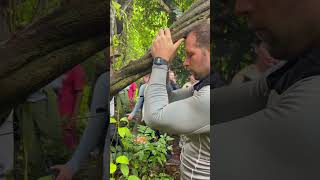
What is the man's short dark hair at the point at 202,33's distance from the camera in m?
1.46

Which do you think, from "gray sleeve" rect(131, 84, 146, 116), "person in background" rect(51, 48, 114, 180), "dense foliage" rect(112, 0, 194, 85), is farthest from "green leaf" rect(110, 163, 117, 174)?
"dense foliage" rect(112, 0, 194, 85)

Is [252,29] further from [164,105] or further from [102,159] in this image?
[102,159]

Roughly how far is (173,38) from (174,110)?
0.49 m

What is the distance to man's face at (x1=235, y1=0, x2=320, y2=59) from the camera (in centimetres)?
112

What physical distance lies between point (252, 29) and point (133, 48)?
38.1 inches

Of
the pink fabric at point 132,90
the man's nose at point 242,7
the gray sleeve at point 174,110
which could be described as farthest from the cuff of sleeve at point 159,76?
the pink fabric at point 132,90

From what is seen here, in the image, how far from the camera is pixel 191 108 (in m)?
1.33

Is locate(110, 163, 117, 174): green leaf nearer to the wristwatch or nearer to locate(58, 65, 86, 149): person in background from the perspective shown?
locate(58, 65, 86, 149): person in background

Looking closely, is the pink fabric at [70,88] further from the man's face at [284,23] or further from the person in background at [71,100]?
the man's face at [284,23]

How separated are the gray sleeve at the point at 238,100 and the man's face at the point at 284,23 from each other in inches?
4.6

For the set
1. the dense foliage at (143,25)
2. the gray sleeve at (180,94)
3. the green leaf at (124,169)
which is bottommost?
the green leaf at (124,169)

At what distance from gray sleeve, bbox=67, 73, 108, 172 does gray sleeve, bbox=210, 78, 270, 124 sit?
61 centimetres

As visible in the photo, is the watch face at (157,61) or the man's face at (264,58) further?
the watch face at (157,61)

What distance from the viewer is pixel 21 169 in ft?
5.72
